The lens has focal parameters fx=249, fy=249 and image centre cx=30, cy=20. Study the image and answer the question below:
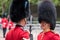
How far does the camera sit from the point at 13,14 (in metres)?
3.41

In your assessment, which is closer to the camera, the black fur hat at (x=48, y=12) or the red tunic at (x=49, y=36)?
the red tunic at (x=49, y=36)

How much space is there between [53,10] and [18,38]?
0.64m

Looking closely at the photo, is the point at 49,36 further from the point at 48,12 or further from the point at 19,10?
the point at 19,10

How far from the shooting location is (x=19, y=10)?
133 inches

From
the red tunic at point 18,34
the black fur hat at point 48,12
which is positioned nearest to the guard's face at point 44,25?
the black fur hat at point 48,12

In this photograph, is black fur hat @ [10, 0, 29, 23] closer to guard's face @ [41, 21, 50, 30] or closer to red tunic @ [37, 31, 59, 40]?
guard's face @ [41, 21, 50, 30]

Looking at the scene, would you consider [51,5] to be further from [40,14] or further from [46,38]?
[46,38]

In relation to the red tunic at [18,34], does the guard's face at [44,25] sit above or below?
above

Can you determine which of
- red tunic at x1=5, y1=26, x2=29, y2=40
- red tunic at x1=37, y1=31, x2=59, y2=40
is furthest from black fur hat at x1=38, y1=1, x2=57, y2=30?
red tunic at x1=5, y1=26, x2=29, y2=40

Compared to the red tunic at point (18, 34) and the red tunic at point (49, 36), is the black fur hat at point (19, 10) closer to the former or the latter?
the red tunic at point (18, 34)

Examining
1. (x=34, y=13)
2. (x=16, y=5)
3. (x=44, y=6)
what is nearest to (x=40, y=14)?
(x=44, y=6)

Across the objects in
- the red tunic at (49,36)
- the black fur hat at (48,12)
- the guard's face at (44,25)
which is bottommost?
the red tunic at (49,36)

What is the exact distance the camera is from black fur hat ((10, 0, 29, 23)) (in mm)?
3344

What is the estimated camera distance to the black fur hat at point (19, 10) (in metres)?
3.34
